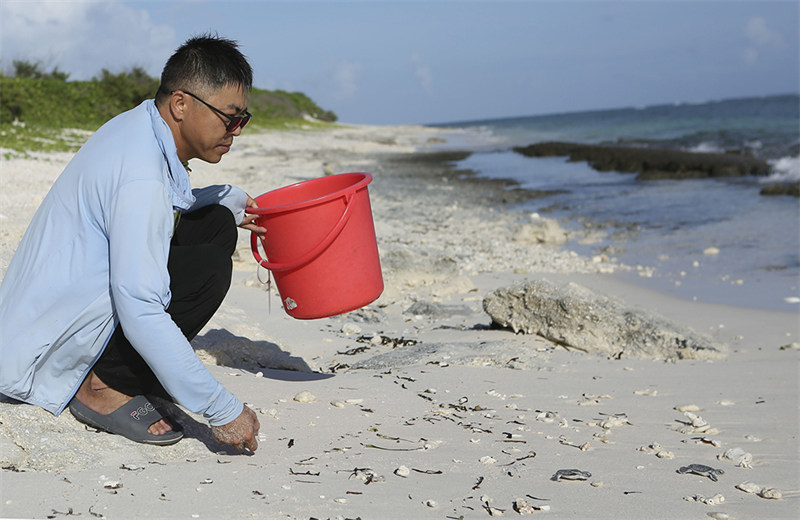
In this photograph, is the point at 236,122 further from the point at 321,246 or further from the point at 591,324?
the point at 591,324

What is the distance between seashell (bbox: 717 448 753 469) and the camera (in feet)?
8.93

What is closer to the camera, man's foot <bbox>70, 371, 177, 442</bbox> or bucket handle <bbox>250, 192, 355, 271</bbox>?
man's foot <bbox>70, 371, 177, 442</bbox>

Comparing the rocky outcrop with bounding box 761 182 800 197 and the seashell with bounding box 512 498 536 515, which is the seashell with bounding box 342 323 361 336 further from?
the rocky outcrop with bounding box 761 182 800 197

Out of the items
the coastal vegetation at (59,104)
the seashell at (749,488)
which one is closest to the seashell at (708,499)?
the seashell at (749,488)

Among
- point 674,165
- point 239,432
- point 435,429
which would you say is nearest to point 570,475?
point 435,429

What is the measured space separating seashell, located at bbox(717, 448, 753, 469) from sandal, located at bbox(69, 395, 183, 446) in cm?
204

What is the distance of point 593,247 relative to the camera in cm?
846

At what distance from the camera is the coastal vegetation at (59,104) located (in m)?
13.2

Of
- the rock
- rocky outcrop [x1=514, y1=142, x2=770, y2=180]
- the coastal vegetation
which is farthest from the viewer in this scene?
rocky outcrop [x1=514, y1=142, x2=770, y2=180]

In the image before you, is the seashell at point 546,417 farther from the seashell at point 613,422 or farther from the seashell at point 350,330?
the seashell at point 350,330

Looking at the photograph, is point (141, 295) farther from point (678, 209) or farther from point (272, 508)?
point (678, 209)

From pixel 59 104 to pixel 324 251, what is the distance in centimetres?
1976

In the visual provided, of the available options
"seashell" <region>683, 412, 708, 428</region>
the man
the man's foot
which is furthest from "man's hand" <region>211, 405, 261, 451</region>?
"seashell" <region>683, 412, 708, 428</region>

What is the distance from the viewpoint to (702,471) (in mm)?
2607
